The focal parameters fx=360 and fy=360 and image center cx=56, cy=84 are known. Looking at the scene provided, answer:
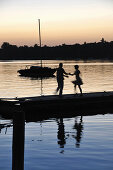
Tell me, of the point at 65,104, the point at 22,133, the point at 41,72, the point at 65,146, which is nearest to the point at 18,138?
the point at 22,133

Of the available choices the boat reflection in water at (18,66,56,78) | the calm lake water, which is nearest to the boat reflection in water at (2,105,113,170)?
the calm lake water

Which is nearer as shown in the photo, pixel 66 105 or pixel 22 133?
pixel 22 133

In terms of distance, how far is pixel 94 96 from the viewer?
74.4ft

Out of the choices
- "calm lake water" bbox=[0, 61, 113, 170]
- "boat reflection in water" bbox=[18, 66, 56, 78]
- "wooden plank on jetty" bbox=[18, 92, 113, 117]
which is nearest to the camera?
"calm lake water" bbox=[0, 61, 113, 170]

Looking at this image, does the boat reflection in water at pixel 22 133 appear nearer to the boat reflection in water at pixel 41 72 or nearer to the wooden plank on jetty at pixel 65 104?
the wooden plank on jetty at pixel 65 104

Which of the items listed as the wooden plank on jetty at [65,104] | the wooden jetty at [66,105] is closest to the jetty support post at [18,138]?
the wooden jetty at [66,105]

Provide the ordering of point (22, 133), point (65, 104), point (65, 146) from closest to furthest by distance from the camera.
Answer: point (22, 133), point (65, 146), point (65, 104)

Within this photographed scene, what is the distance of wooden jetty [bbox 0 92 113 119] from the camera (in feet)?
66.6

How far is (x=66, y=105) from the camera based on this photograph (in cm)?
Result: 2123

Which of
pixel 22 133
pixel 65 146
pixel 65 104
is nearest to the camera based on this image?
pixel 22 133

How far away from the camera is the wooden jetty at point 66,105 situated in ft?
66.6

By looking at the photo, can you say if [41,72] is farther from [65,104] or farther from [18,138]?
[18,138]

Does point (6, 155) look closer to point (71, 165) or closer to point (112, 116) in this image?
point (71, 165)

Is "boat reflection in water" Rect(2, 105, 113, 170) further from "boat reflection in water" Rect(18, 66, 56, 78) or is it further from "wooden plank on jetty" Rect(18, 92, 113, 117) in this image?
"boat reflection in water" Rect(18, 66, 56, 78)
